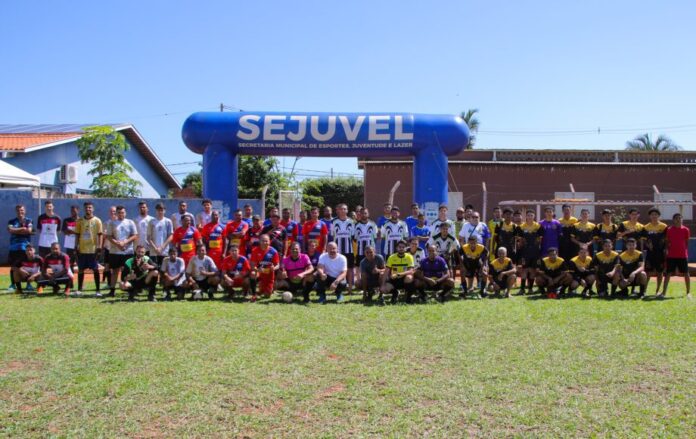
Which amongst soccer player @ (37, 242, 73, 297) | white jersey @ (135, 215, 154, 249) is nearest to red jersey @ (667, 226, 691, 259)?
white jersey @ (135, 215, 154, 249)

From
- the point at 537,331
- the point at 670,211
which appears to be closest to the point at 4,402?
the point at 537,331

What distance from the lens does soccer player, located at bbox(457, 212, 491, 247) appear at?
452 inches

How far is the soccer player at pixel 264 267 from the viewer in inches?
419

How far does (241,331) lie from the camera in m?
7.65

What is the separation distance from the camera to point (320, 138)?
1284 cm

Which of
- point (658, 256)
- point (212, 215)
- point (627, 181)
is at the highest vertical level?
point (627, 181)

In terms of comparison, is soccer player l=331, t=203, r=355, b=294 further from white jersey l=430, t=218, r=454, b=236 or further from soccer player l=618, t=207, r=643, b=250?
soccer player l=618, t=207, r=643, b=250

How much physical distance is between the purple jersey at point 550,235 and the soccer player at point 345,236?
3.77 m

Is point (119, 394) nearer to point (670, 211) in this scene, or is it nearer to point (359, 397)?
point (359, 397)

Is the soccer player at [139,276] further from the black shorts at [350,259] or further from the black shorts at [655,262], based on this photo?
the black shorts at [655,262]

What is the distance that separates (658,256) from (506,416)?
8.45 metres

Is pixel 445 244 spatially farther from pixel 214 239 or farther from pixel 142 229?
pixel 142 229

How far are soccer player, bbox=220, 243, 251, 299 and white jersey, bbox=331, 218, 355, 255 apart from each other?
1.78 meters

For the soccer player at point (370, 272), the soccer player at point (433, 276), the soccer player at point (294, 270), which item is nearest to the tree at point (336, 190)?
the soccer player at point (294, 270)
